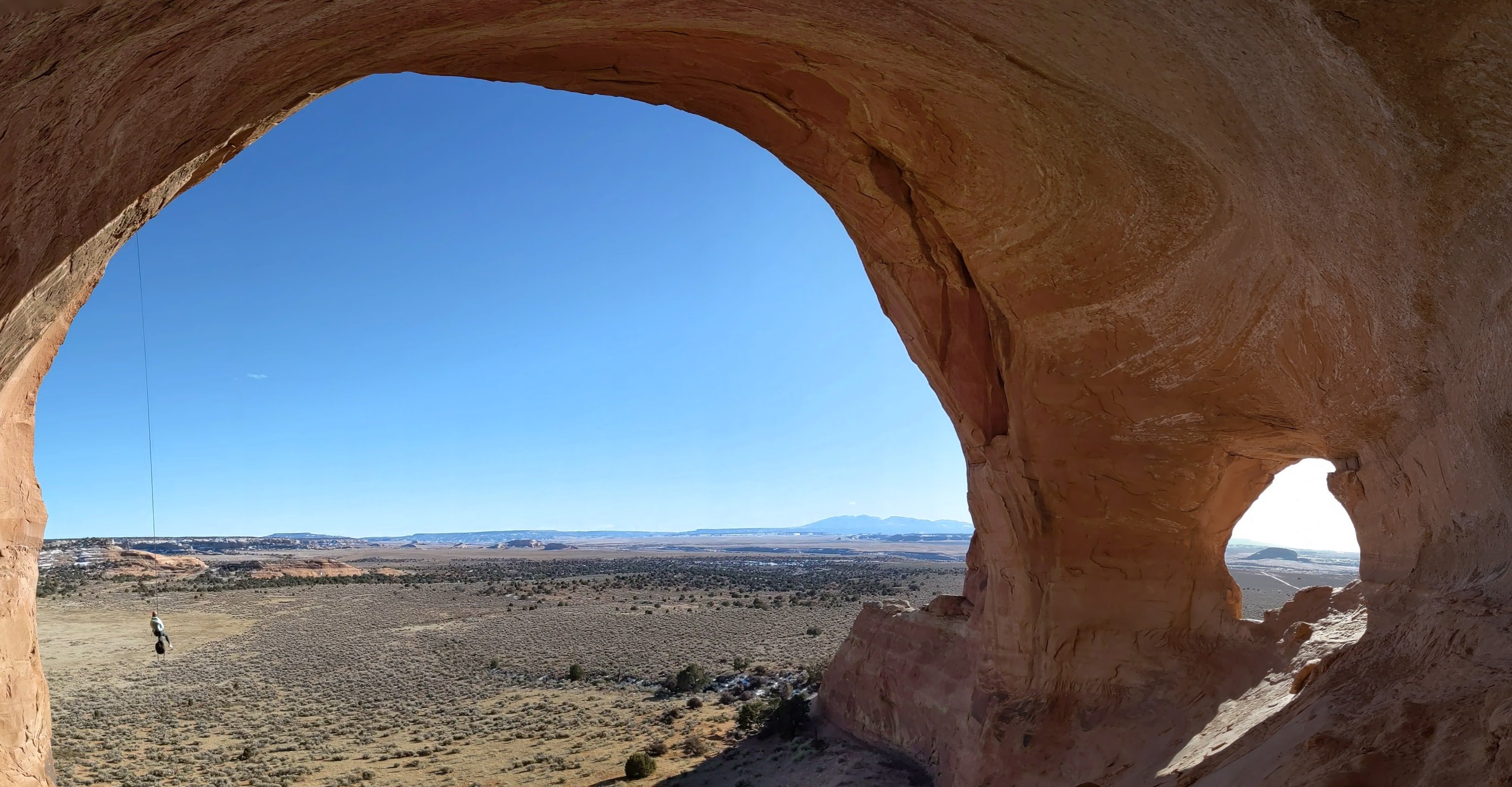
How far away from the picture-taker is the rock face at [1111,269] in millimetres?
4344

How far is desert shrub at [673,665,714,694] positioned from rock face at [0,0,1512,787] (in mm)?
15974

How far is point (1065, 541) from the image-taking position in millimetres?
12102

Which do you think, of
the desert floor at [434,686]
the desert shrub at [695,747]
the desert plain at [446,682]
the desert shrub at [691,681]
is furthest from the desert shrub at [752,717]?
the desert shrub at [691,681]

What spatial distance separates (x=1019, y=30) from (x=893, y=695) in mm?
14395

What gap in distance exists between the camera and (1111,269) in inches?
376

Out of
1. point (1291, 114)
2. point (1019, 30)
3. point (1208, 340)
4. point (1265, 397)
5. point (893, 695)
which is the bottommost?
point (893, 695)

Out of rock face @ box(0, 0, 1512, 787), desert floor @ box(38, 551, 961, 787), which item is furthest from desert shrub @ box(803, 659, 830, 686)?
rock face @ box(0, 0, 1512, 787)

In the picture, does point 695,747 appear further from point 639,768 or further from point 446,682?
point 446,682

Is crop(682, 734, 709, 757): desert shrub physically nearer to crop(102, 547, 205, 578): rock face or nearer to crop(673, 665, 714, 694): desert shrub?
crop(673, 665, 714, 694): desert shrub

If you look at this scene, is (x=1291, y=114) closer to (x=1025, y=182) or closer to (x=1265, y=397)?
(x=1025, y=182)

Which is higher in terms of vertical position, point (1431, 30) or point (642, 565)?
point (1431, 30)

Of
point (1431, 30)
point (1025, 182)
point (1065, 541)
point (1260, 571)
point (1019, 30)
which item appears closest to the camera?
point (1431, 30)

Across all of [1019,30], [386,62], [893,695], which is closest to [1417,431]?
[1019,30]

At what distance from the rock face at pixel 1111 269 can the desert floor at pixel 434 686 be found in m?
6.22
